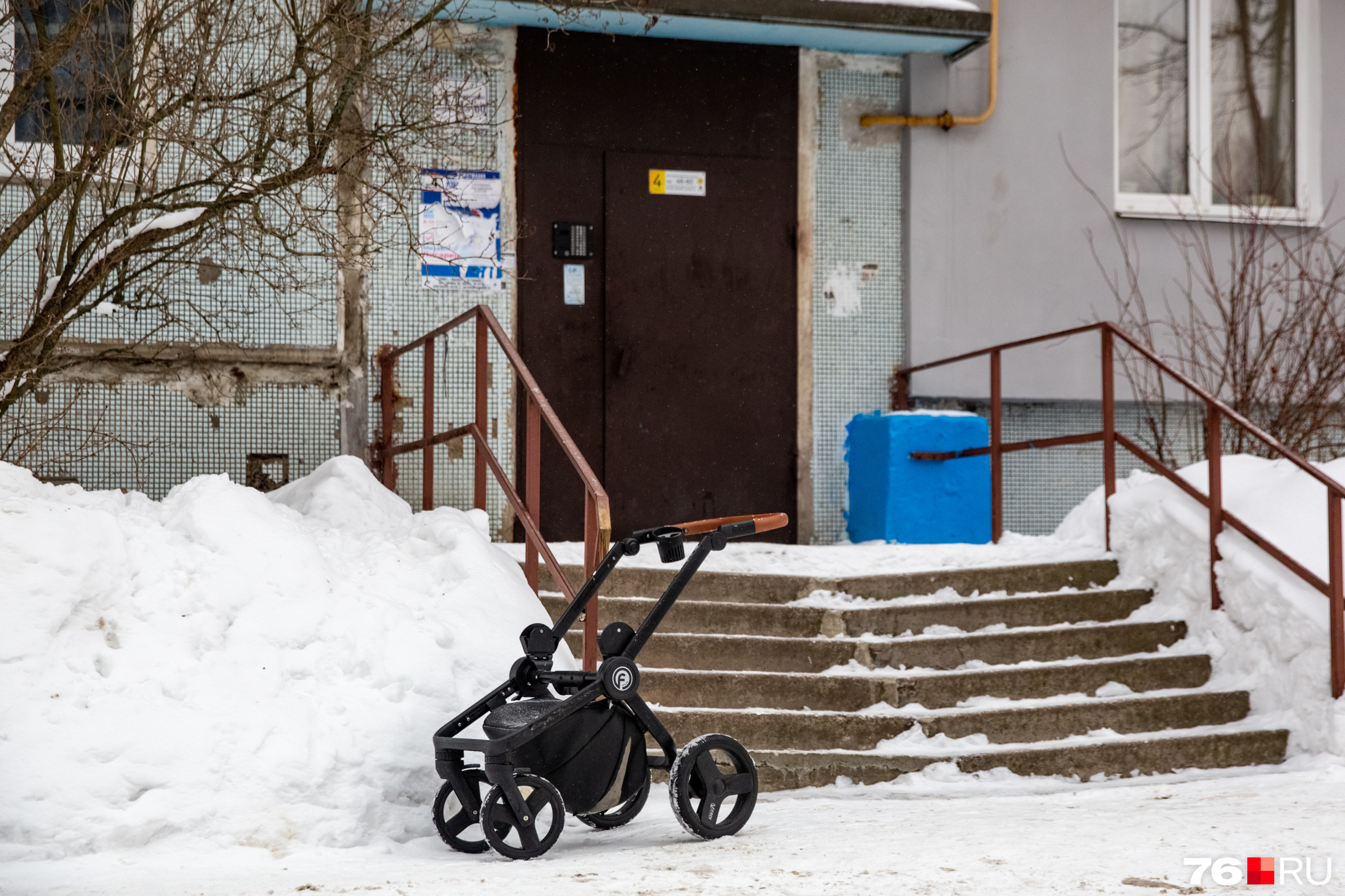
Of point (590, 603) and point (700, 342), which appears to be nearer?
point (590, 603)

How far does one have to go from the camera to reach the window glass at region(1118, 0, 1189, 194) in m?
8.77

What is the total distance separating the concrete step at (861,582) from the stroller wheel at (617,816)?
2.00 m

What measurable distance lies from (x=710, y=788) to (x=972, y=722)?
6.04 ft

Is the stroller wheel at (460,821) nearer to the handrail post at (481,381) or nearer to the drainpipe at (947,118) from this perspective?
the handrail post at (481,381)

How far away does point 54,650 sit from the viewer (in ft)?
12.8

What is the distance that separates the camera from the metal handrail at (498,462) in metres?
4.70

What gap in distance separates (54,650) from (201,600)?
18.8 inches

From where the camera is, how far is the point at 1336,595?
530 centimetres

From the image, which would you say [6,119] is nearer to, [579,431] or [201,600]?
[201,600]

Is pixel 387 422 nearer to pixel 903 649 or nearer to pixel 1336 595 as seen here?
pixel 903 649

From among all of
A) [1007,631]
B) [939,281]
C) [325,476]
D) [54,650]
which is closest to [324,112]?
[325,476]

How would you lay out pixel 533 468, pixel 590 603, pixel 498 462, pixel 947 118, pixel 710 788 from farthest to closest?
pixel 947 118 < pixel 498 462 < pixel 533 468 < pixel 590 603 < pixel 710 788

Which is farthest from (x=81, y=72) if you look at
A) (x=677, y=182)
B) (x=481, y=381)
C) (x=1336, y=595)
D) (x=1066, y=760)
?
(x=1336, y=595)

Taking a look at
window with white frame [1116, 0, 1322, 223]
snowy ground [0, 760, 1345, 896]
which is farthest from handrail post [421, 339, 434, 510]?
window with white frame [1116, 0, 1322, 223]
